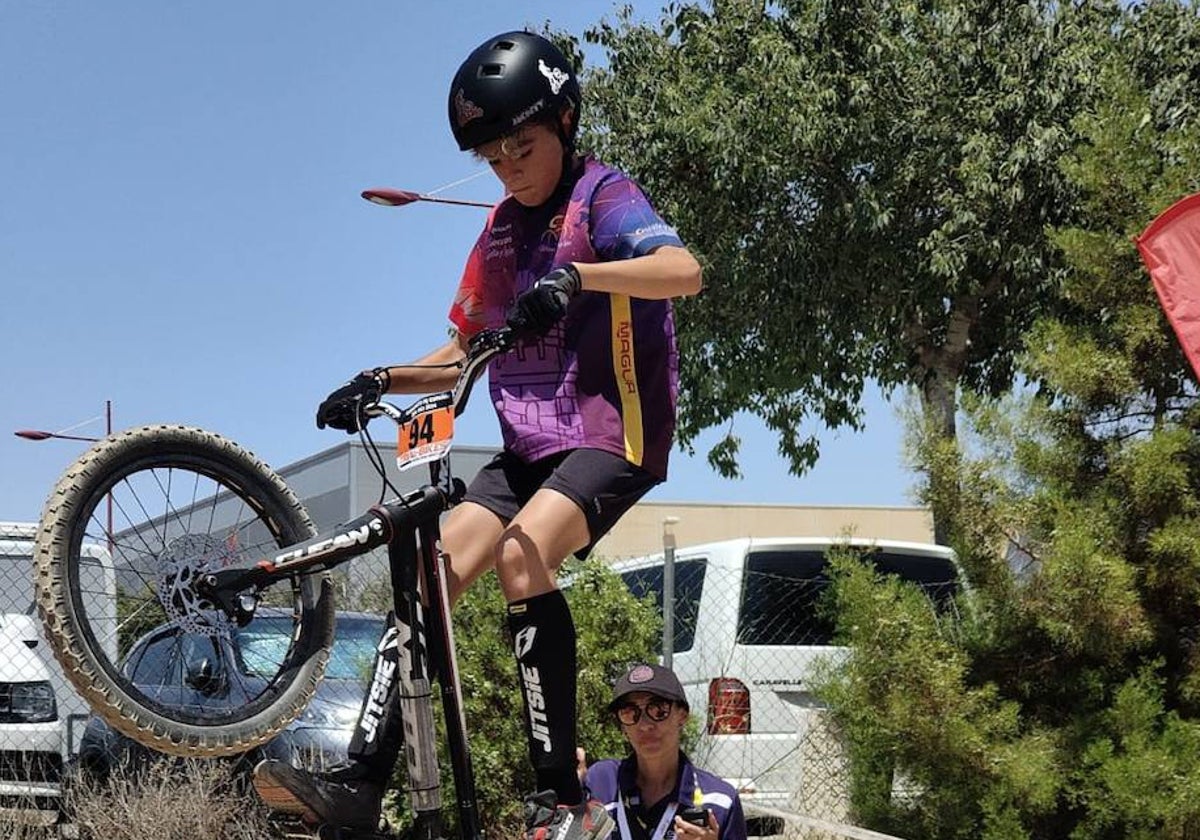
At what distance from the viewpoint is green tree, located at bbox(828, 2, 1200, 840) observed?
574cm

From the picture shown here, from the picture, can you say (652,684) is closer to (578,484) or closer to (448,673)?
(448,673)

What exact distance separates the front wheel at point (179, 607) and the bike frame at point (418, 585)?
0.22 meters

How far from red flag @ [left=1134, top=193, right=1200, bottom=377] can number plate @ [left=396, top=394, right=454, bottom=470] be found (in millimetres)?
3863

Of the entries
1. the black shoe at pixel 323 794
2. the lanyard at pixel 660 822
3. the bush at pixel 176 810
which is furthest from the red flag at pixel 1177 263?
the bush at pixel 176 810

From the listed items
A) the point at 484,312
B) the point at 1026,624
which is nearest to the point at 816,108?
the point at 1026,624


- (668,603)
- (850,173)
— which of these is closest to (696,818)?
(668,603)

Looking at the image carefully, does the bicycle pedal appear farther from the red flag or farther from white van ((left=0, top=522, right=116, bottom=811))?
white van ((left=0, top=522, right=116, bottom=811))

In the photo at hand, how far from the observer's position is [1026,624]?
241 inches

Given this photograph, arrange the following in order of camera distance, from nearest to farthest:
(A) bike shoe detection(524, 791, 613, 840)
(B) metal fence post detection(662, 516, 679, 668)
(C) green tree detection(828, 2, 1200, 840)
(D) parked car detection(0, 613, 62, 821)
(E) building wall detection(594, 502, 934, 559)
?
1. (A) bike shoe detection(524, 791, 613, 840)
2. (C) green tree detection(828, 2, 1200, 840)
3. (B) metal fence post detection(662, 516, 679, 668)
4. (D) parked car detection(0, 613, 62, 821)
5. (E) building wall detection(594, 502, 934, 559)

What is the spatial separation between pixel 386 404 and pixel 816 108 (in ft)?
49.7

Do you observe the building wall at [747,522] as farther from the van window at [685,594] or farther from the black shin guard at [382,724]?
the black shin guard at [382,724]

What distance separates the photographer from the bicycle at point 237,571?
3191mm

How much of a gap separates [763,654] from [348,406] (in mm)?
4598

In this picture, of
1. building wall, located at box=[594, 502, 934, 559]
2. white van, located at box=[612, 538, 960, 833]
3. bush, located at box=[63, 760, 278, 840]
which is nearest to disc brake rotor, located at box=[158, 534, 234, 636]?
bush, located at box=[63, 760, 278, 840]
